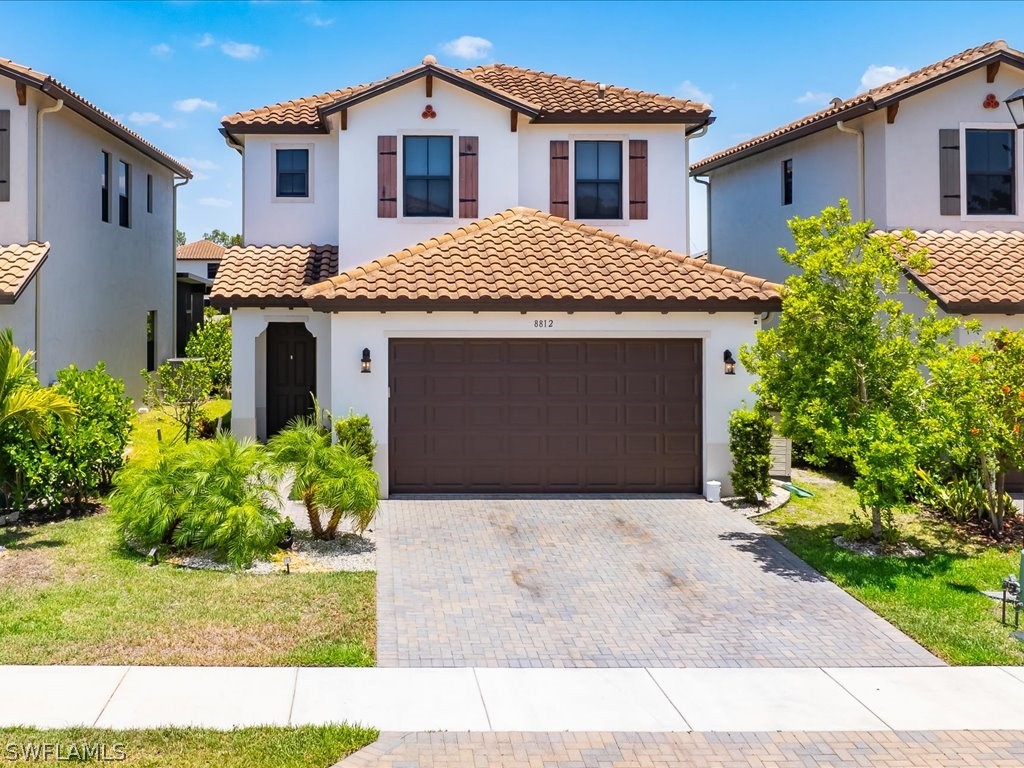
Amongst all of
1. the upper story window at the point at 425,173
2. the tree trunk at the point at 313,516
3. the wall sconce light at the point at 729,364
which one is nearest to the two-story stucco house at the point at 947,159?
the wall sconce light at the point at 729,364

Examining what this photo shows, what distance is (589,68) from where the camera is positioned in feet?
69.0

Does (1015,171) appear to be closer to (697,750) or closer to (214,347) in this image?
(697,750)

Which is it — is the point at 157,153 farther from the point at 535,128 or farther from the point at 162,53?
the point at 535,128

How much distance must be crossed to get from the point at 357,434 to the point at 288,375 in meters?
5.17

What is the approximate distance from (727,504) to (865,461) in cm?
370

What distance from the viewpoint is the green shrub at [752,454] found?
45.4 ft

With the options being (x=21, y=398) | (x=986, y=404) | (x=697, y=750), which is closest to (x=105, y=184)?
(x=21, y=398)

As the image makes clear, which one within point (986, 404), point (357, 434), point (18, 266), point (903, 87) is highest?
point (903, 87)

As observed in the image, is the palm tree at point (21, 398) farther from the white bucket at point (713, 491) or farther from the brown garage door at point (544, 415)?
the white bucket at point (713, 491)

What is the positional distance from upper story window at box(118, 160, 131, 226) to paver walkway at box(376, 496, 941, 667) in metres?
13.0

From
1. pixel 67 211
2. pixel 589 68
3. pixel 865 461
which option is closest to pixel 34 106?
pixel 67 211

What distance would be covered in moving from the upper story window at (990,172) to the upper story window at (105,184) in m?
19.0

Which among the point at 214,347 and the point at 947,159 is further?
the point at 214,347

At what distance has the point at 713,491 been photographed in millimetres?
14133
